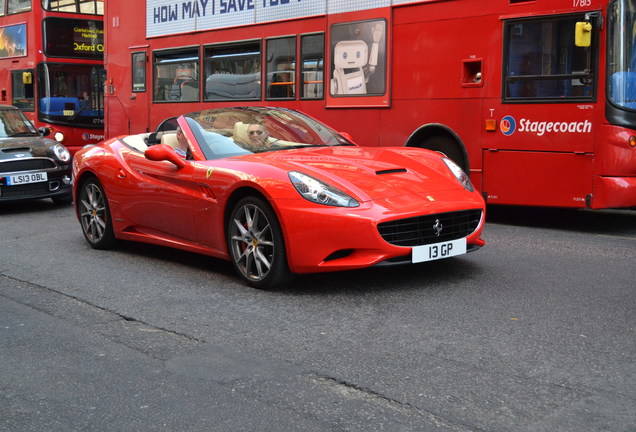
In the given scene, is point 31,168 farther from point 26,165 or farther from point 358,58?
point 358,58

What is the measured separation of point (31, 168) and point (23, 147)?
1.49 feet

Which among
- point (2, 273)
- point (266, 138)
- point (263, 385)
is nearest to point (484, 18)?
point (266, 138)

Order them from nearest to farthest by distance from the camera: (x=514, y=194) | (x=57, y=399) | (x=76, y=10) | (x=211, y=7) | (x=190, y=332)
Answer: (x=57, y=399) → (x=190, y=332) → (x=514, y=194) → (x=211, y=7) → (x=76, y=10)

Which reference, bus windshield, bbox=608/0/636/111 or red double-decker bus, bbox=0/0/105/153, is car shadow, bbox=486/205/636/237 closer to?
bus windshield, bbox=608/0/636/111

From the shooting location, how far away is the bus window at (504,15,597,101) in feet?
28.8

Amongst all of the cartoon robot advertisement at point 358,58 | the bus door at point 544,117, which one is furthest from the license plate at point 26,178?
the bus door at point 544,117

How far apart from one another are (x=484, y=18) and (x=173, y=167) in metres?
4.53

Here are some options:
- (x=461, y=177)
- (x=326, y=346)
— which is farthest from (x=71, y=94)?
(x=326, y=346)

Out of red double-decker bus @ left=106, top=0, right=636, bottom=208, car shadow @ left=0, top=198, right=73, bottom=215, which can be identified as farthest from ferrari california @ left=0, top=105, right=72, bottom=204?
red double-decker bus @ left=106, top=0, right=636, bottom=208

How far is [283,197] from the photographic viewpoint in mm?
5707

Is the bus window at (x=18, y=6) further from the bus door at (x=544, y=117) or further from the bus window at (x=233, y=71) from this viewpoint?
the bus door at (x=544, y=117)

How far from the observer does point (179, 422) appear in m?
3.46

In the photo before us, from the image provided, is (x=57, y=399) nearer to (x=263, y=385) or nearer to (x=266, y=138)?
(x=263, y=385)

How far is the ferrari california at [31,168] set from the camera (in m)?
11.3
